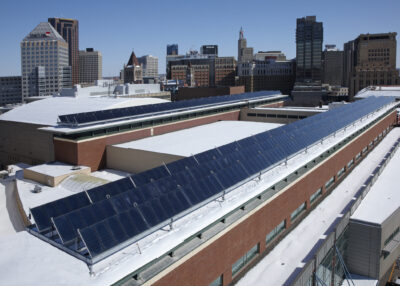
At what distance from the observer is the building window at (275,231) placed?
65.8 ft

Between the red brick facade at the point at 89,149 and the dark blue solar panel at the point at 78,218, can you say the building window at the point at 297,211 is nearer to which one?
the dark blue solar panel at the point at 78,218

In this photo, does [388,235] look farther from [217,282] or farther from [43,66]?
[43,66]

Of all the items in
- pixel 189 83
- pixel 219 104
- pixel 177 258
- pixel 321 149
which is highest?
pixel 189 83

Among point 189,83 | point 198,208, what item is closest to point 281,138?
point 198,208

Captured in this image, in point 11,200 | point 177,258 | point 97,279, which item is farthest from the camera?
point 11,200

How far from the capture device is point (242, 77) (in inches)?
6777

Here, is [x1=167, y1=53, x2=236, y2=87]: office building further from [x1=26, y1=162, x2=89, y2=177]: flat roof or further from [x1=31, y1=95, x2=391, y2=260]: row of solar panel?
[x1=26, y1=162, x2=89, y2=177]: flat roof

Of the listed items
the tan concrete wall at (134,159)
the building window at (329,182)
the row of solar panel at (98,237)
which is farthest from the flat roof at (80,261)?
the building window at (329,182)

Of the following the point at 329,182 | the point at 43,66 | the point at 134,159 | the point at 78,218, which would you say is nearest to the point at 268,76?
the point at 43,66

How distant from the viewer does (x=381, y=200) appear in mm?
25109

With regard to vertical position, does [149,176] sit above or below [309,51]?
below

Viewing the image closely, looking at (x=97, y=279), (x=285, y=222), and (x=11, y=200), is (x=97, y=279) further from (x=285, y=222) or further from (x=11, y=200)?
(x=11, y=200)

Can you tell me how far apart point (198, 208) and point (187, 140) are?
17.2 meters

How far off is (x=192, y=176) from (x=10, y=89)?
184m
